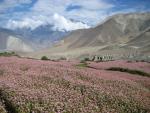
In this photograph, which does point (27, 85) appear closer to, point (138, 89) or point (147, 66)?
point (138, 89)

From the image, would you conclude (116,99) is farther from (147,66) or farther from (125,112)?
(147,66)

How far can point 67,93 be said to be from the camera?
1606 centimetres

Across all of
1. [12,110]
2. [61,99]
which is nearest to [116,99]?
[61,99]

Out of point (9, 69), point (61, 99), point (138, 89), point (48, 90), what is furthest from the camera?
point (9, 69)

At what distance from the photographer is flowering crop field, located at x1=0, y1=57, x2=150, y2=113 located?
14180 millimetres

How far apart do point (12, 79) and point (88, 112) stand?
18.8 ft

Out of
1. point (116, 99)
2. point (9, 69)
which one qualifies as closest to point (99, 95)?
point (116, 99)

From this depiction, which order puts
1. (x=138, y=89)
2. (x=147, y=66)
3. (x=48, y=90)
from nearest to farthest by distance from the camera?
(x=48, y=90) < (x=138, y=89) < (x=147, y=66)

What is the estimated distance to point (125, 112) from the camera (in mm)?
15828

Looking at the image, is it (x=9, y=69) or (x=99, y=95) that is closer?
(x=99, y=95)

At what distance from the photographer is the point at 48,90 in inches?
642

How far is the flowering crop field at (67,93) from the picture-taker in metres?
14.2

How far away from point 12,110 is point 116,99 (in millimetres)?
Answer: 5467

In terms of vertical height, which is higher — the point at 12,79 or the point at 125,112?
the point at 12,79
